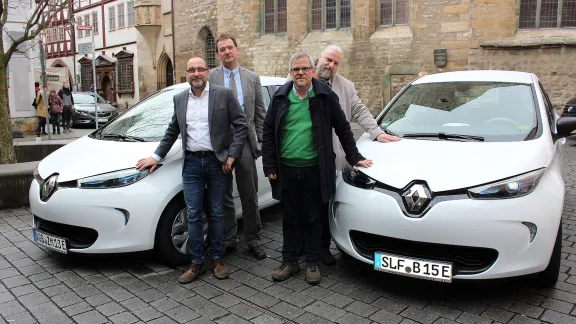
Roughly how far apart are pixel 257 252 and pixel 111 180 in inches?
59.6

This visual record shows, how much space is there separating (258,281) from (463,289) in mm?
1650

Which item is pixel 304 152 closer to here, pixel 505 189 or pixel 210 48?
pixel 505 189

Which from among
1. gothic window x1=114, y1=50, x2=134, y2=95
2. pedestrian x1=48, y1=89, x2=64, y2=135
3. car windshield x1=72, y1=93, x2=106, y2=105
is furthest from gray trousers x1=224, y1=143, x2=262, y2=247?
gothic window x1=114, y1=50, x2=134, y2=95

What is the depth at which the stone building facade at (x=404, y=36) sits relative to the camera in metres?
15.5

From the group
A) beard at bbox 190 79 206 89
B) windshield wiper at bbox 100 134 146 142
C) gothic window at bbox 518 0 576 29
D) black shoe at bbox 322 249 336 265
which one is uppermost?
gothic window at bbox 518 0 576 29

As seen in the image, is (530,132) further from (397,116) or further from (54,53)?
(54,53)

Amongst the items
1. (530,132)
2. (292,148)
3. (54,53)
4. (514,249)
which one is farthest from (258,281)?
(54,53)

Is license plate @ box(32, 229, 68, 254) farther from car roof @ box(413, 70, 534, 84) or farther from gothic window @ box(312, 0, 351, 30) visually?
gothic window @ box(312, 0, 351, 30)

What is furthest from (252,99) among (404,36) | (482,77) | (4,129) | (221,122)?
(404,36)

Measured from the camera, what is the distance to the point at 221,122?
433 centimetres

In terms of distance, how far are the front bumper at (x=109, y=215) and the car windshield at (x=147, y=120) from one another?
0.76 metres

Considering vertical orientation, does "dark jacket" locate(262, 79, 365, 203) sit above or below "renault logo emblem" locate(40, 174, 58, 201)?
above

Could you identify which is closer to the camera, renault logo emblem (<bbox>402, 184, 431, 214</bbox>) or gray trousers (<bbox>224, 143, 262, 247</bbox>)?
renault logo emblem (<bbox>402, 184, 431, 214</bbox>)

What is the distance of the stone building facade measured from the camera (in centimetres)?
1551
